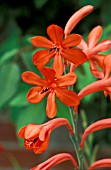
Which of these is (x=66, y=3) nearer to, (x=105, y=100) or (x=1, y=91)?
(x=105, y=100)

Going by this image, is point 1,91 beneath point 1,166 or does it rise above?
above

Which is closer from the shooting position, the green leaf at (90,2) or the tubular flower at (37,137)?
the tubular flower at (37,137)

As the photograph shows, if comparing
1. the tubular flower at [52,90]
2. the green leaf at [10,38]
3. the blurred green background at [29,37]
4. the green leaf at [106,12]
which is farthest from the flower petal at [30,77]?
the green leaf at [106,12]

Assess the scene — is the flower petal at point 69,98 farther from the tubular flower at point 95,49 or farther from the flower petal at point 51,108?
the tubular flower at point 95,49

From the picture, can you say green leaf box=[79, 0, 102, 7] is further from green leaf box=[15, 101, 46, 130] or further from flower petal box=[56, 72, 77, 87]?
flower petal box=[56, 72, 77, 87]

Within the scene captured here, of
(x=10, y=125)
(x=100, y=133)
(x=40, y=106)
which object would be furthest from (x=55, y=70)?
(x=10, y=125)

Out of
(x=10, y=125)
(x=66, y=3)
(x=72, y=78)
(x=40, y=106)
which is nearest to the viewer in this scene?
(x=72, y=78)

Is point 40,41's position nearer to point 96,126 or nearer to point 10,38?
point 96,126

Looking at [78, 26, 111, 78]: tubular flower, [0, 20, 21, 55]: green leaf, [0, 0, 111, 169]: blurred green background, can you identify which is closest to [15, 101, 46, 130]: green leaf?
[0, 0, 111, 169]: blurred green background
